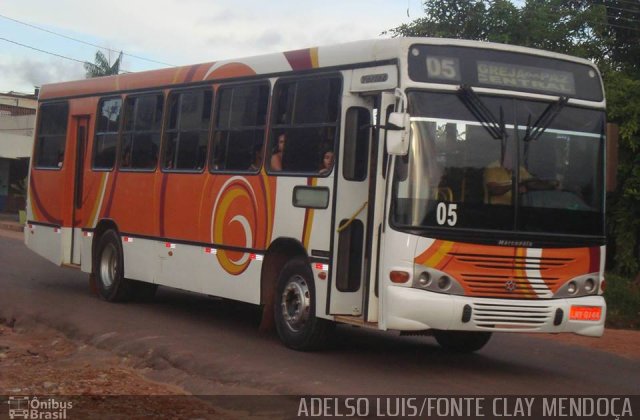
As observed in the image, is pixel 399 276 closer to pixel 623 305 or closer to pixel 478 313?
pixel 478 313

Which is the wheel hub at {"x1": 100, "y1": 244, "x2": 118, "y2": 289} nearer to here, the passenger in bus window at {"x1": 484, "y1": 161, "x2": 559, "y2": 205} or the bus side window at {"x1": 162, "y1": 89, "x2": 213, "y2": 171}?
the bus side window at {"x1": 162, "y1": 89, "x2": 213, "y2": 171}

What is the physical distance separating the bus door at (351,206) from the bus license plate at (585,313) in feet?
6.74

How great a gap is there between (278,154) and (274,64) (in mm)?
1066

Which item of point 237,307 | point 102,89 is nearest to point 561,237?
point 237,307

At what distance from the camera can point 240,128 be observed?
40.8 feet

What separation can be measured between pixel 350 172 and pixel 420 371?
2.10m

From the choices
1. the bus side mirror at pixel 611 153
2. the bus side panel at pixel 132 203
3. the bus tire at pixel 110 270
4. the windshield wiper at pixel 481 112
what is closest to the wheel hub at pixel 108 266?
the bus tire at pixel 110 270

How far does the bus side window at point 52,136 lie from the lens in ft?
54.7

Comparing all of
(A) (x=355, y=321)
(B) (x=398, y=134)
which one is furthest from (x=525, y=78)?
(A) (x=355, y=321)

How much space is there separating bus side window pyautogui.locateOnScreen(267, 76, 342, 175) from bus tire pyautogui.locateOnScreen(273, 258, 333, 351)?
1.09m

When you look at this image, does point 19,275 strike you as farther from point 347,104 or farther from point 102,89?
point 347,104

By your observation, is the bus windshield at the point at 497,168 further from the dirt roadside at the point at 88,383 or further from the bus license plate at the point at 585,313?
the dirt roadside at the point at 88,383

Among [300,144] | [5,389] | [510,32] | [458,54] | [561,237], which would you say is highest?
[510,32]

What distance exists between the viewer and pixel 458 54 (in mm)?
10039
